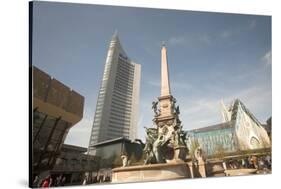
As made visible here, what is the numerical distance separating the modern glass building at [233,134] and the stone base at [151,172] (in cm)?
44

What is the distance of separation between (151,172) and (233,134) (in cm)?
166

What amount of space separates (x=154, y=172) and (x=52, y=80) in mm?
2160

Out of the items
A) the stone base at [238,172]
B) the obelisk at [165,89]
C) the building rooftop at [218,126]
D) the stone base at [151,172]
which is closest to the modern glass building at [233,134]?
the building rooftop at [218,126]

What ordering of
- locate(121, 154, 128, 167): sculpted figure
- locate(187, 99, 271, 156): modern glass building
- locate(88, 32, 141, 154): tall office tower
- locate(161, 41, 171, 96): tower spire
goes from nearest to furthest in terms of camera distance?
locate(88, 32, 141, 154): tall office tower → locate(121, 154, 128, 167): sculpted figure → locate(161, 41, 171, 96): tower spire → locate(187, 99, 271, 156): modern glass building

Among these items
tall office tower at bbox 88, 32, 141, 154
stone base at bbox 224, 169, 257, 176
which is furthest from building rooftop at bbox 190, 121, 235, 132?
tall office tower at bbox 88, 32, 141, 154

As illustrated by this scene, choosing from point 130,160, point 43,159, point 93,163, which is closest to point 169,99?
point 130,160

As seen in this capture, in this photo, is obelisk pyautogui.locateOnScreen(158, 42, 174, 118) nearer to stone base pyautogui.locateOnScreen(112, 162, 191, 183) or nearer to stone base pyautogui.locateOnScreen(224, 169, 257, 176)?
stone base pyautogui.locateOnScreen(112, 162, 191, 183)

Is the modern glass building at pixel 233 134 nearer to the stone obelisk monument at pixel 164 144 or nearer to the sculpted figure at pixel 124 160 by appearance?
the stone obelisk monument at pixel 164 144

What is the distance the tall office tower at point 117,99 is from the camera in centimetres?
671

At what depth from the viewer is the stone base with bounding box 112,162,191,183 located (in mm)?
6781

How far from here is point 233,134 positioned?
757cm

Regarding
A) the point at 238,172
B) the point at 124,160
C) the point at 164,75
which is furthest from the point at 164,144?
the point at 238,172

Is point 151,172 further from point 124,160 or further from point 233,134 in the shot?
point 233,134

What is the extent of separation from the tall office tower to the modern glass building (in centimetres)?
110
